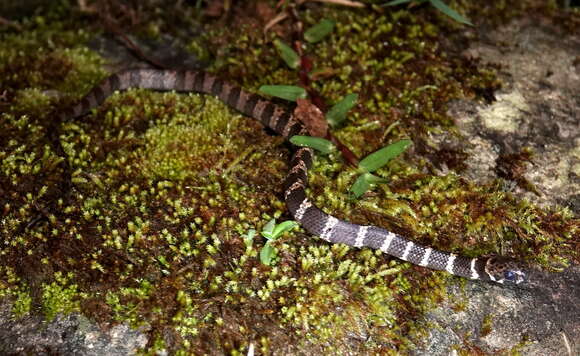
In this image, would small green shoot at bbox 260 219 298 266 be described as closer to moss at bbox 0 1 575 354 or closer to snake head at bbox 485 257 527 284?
moss at bbox 0 1 575 354

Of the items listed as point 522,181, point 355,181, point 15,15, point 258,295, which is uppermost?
point 522,181

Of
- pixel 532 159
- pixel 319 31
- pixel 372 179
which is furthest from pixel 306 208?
pixel 319 31

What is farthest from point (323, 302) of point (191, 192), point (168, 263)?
point (191, 192)

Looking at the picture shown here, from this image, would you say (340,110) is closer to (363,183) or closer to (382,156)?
(382,156)

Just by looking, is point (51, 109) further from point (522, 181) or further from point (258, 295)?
point (522, 181)

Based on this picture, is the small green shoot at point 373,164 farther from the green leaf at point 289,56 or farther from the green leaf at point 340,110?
the green leaf at point 289,56

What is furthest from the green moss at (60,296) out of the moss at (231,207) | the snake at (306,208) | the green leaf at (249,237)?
the snake at (306,208)
